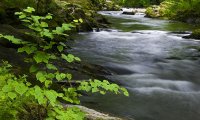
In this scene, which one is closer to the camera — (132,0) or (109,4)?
(109,4)

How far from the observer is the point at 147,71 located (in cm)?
946

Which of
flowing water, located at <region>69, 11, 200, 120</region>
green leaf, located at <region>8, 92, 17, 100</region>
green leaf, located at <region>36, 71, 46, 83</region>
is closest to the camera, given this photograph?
green leaf, located at <region>8, 92, 17, 100</region>

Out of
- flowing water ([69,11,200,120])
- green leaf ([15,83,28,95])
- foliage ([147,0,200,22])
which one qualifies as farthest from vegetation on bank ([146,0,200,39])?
green leaf ([15,83,28,95])

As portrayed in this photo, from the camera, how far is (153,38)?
53.1ft

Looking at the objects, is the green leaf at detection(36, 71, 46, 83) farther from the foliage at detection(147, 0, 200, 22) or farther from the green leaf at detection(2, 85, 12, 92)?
the foliage at detection(147, 0, 200, 22)

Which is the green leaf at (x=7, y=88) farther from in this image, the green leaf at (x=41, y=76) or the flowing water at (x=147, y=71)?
the flowing water at (x=147, y=71)

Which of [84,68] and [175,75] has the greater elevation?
[84,68]

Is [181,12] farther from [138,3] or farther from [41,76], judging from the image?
[138,3]

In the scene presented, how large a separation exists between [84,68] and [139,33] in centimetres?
1005

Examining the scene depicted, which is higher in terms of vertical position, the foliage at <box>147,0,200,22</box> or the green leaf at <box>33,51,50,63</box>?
the green leaf at <box>33,51,50,63</box>

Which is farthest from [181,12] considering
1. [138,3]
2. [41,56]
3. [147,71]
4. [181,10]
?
[138,3]

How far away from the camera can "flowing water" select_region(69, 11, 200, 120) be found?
600 centimetres

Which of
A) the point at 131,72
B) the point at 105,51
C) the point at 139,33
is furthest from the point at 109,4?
the point at 131,72

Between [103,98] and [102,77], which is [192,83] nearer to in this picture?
[102,77]
